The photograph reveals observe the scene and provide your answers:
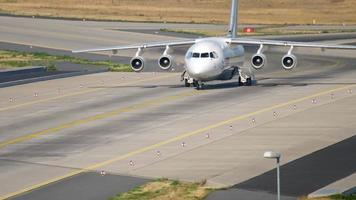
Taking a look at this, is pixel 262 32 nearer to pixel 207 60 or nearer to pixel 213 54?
pixel 213 54

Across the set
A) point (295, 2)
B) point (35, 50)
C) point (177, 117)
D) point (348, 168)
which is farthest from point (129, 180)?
point (295, 2)

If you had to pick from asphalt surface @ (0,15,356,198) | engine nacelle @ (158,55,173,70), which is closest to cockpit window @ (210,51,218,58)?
asphalt surface @ (0,15,356,198)

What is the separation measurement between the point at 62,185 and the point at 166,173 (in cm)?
421

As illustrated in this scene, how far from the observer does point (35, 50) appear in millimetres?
96062

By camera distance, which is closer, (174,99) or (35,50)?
(174,99)

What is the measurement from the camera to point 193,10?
5399 inches

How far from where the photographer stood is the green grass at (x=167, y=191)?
125 feet

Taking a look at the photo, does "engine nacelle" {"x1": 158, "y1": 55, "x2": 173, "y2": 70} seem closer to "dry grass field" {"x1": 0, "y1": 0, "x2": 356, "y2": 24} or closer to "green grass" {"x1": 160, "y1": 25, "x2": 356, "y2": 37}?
"green grass" {"x1": 160, "y1": 25, "x2": 356, "y2": 37}

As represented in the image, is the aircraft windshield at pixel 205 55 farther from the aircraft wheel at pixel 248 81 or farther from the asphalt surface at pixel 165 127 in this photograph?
the aircraft wheel at pixel 248 81

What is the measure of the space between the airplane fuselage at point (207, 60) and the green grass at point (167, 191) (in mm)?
22208

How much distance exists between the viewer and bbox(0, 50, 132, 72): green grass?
3246 inches

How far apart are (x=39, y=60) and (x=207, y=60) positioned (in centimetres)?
2852

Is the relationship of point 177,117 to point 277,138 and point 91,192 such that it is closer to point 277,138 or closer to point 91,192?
point 277,138

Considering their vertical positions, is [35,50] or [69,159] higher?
[35,50]
